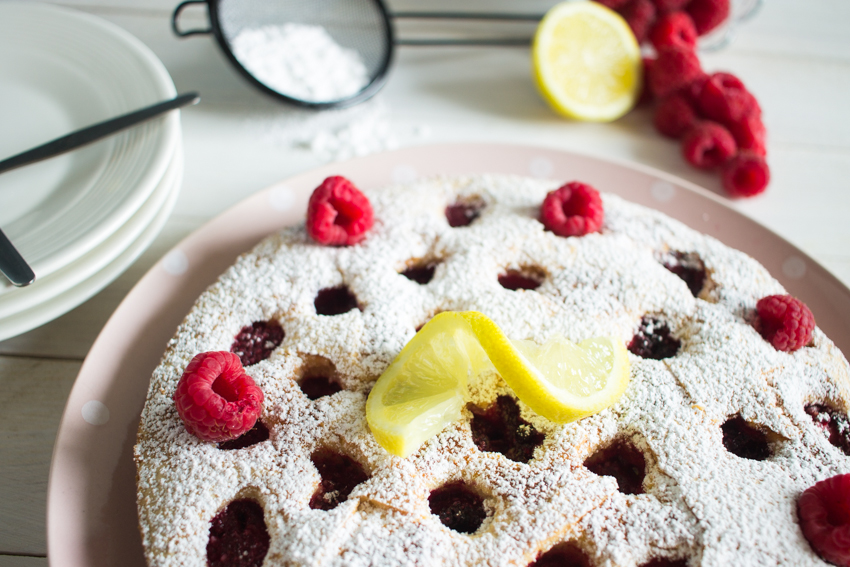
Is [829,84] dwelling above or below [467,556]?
above

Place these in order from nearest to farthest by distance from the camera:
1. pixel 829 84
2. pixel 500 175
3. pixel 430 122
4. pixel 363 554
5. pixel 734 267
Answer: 1. pixel 363 554
2. pixel 734 267
3. pixel 500 175
4. pixel 430 122
5. pixel 829 84

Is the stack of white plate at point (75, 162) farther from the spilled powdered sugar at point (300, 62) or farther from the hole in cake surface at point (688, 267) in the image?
the hole in cake surface at point (688, 267)

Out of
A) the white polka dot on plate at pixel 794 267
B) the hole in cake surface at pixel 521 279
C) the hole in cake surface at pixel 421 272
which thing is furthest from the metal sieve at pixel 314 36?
the white polka dot on plate at pixel 794 267

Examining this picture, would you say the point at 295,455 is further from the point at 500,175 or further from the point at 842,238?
the point at 842,238

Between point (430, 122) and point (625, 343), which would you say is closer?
point (625, 343)

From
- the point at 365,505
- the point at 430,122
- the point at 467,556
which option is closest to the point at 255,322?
the point at 365,505

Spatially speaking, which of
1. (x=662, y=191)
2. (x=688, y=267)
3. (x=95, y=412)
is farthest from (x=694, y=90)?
(x=95, y=412)
